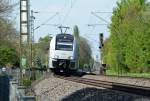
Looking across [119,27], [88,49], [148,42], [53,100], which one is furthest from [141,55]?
[88,49]

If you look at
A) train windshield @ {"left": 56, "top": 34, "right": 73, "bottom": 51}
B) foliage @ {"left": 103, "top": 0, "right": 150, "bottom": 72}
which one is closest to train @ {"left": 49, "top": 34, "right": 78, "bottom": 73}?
train windshield @ {"left": 56, "top": 34, "right": 73, "bottom": 51}

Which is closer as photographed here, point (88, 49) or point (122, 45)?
point (122, 45)

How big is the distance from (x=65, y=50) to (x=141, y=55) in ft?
76.0

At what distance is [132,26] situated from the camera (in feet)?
261

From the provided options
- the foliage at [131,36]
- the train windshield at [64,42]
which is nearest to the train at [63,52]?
the train windshield at [64,42]

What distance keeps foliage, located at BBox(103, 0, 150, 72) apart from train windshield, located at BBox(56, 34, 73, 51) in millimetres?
21127

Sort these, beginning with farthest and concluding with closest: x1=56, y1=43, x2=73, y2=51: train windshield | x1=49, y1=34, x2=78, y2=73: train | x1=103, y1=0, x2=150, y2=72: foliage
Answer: x1=103, y1=0, x2=150, y2=72: foliage < x1=56, y1=43, x2=73, y2=51: train windshield < x1=49, y1=34, x2=78, y2=73: train

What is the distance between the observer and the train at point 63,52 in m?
49.5

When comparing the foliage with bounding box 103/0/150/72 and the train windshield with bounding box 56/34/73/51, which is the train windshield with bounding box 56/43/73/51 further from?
the foliage with bounding box 103/0/150/72

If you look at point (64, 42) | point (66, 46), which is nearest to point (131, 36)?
point (66, 46)

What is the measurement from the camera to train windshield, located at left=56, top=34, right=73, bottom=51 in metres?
49.5

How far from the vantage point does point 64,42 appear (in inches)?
1956

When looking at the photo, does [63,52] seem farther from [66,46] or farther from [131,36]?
[131,36]

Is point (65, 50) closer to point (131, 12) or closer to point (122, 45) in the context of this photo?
point (122, 45)
